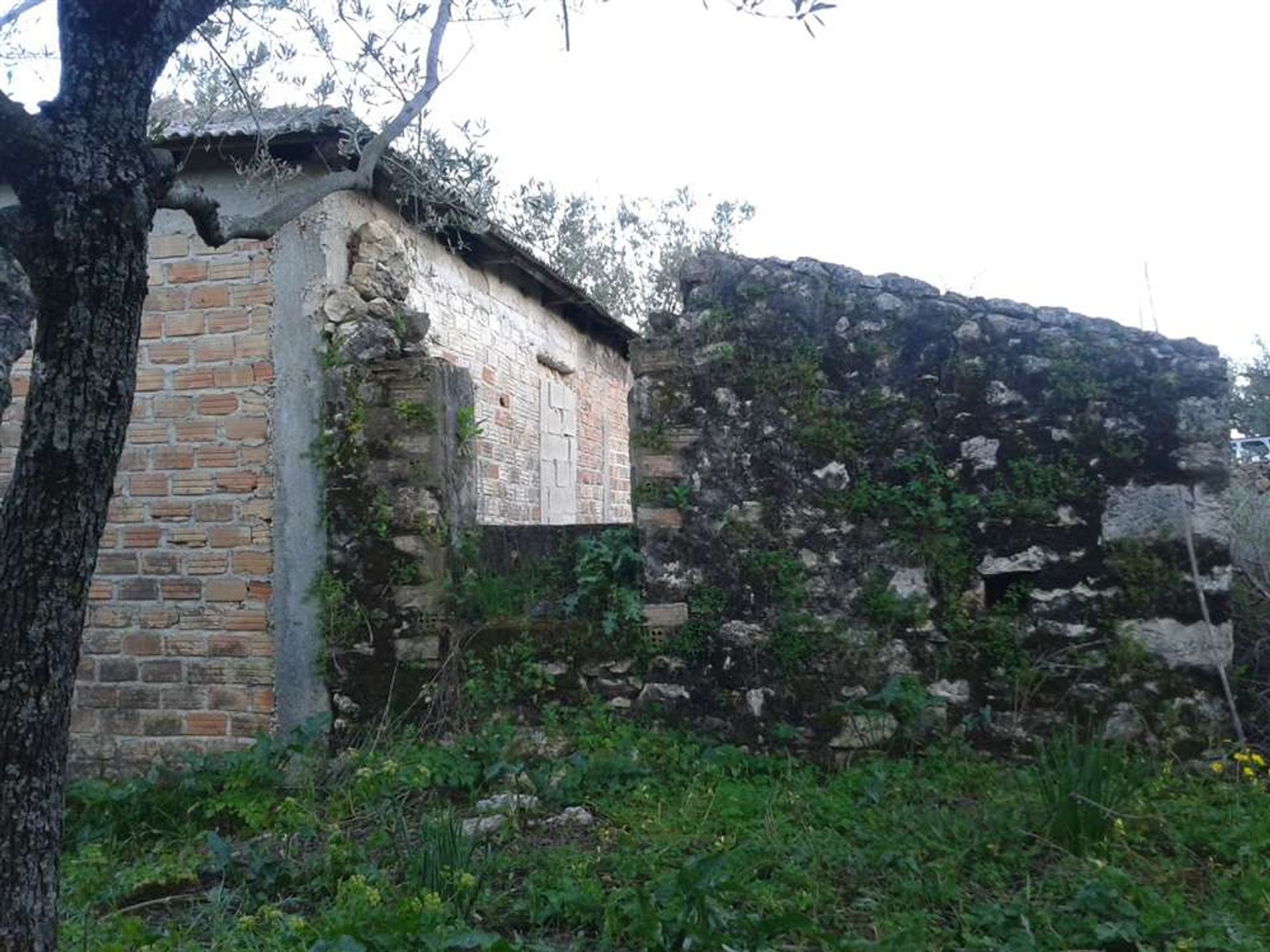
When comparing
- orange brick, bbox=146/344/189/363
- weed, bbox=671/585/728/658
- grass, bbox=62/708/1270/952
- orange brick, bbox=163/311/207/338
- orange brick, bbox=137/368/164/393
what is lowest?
grass, bbox=62/708/1270/952

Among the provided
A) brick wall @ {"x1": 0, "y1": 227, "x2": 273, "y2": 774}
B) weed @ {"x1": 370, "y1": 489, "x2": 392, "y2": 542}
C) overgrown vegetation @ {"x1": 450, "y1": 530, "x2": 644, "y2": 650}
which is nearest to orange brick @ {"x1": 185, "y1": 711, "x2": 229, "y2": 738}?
brick wall @ {"x1": 0, "y1": 227, "x2": 273, "y2": 774}

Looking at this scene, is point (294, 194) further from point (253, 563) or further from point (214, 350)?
point (253, 563)

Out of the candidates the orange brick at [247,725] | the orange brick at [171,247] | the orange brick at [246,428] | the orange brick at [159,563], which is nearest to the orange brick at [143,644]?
the orange brick at [159,563]

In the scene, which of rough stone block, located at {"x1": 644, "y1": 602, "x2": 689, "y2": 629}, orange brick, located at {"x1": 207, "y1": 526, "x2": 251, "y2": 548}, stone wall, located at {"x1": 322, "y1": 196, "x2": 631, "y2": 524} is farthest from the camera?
stone wall, located at {"x1": 322, "y1": 196, "x2": 631, "y2": 524}

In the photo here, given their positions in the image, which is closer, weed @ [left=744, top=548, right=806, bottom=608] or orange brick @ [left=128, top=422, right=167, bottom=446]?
weed @ [left=744, top=548, right=806, bottom=608]

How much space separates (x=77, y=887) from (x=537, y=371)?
19.4 ft

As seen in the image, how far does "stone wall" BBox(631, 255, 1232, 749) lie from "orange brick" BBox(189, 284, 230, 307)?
7.85ft

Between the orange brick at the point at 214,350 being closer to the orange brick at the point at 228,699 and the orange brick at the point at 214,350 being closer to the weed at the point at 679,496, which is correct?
the orange brick at the point at 228,699

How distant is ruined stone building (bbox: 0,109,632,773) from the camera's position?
19.1 feet

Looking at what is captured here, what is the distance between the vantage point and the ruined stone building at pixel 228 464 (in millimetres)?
5812

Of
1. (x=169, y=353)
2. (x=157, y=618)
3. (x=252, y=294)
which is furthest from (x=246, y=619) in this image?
(x=252, y=294)

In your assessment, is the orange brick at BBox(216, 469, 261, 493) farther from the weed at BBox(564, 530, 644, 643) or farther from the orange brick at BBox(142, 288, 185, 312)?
the weed at BBox(564, 530, 644, 643)

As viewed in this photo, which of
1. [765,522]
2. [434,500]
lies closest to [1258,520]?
[765,522]

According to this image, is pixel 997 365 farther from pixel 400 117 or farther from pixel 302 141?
pixel 302 141
